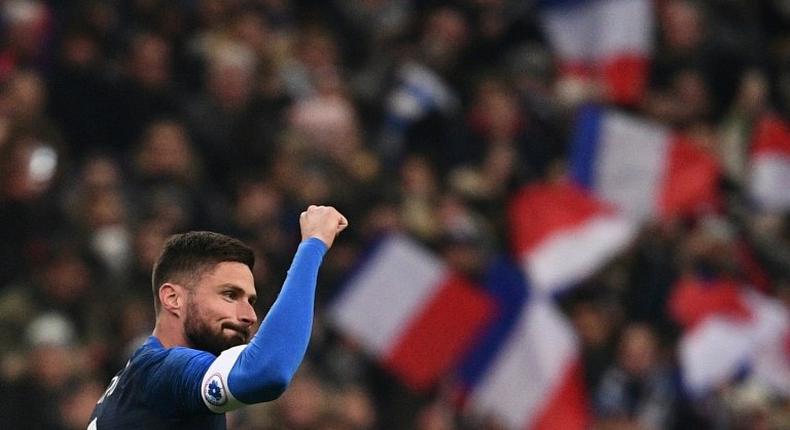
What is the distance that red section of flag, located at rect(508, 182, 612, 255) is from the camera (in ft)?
38.4

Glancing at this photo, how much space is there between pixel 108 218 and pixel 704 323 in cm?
516

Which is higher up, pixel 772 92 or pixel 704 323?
pixel 772 92

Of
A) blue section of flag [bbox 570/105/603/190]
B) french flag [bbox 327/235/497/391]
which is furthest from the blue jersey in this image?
blue section of flag [bbox 570/105/603/190]

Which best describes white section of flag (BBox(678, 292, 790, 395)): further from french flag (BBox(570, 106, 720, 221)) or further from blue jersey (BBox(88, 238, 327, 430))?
blue jersey (BBox(88, 238, 327, 430))

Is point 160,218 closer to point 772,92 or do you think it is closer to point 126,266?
point 126,266

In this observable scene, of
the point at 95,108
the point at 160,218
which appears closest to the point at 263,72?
the point at 95,108

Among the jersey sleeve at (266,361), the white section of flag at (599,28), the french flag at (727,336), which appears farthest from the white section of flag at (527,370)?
the jersey sleeve at (266,361)

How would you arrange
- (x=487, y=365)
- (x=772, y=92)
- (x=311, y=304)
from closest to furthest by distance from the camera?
(x=311, y=304)
(x=487, y=365)
(x=772, y=92)

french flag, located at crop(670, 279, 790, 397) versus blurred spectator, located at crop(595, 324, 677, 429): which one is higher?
french flag, located at crop(670, 279, 790, 397)

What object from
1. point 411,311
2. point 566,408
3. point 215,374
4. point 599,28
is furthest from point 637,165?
point 215,374

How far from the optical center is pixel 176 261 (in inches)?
181

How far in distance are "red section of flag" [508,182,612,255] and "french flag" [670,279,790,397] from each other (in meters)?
1.08

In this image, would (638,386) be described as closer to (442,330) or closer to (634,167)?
(442,330)

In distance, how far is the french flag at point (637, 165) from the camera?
12.8 metres
